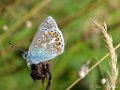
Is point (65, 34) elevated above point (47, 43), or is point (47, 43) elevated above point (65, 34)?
point (47, 43)

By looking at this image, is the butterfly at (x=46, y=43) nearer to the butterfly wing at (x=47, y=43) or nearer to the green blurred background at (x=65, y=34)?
the butterfly wing at (x=47, y=43)

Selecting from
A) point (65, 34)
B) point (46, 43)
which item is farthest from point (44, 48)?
point (65, 34)

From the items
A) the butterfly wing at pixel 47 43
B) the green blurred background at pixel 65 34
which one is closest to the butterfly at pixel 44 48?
the butterfly wing at pixel 47 43

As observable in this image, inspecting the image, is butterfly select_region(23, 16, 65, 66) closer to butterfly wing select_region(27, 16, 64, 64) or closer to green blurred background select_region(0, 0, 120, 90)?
butterfly wing select_region(27, 16, 64, 64)

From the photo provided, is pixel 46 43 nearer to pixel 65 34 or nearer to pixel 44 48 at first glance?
pixel 44 48

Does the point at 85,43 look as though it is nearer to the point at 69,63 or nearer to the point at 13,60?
the point at 69,63

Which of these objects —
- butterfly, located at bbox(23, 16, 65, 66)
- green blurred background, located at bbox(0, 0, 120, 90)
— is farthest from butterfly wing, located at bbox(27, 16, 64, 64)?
green blurred background, located at bbox(0, 0, 120, 90)
